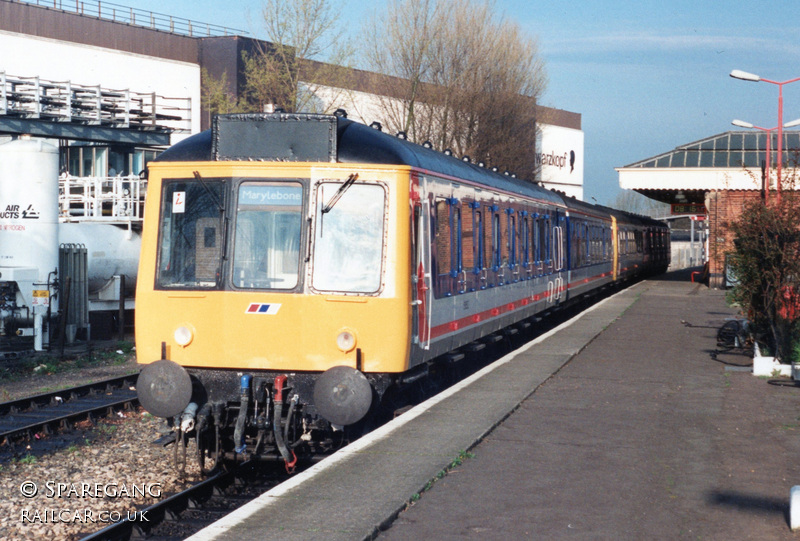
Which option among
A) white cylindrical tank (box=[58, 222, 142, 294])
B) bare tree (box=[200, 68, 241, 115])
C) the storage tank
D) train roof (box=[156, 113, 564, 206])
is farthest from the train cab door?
bare tree (box=[200, 68, 241, 115])

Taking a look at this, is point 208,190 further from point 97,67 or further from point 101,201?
point 97,67

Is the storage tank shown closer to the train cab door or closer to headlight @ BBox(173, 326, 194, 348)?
headlight @ BBox(173, 326, 194, 348)

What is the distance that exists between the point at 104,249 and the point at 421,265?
16714 millimetres

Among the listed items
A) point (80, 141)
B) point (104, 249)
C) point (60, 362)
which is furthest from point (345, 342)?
point (80, 141)

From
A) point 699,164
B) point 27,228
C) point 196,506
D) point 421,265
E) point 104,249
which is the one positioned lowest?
point 196,506

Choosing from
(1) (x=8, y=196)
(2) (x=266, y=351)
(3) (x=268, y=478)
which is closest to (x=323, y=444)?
(3) (x=268, y=478)

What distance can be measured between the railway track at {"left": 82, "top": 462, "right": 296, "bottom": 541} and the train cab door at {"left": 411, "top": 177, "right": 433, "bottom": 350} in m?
1.88

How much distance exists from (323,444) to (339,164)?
9.84ft

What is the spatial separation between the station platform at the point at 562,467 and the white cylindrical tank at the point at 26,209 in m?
11.5

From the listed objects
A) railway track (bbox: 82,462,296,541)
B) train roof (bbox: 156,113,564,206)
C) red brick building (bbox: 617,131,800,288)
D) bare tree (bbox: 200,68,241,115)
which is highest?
bare tree (bbox: 200,68,241,115)

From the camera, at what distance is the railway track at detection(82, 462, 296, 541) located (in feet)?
23.3

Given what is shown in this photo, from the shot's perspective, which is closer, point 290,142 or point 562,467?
point 562,467

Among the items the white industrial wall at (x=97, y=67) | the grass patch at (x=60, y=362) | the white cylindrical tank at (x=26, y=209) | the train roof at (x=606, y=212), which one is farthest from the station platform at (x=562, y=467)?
the white industrial wall at (x=97, y=67)

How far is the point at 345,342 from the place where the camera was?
8.48m
